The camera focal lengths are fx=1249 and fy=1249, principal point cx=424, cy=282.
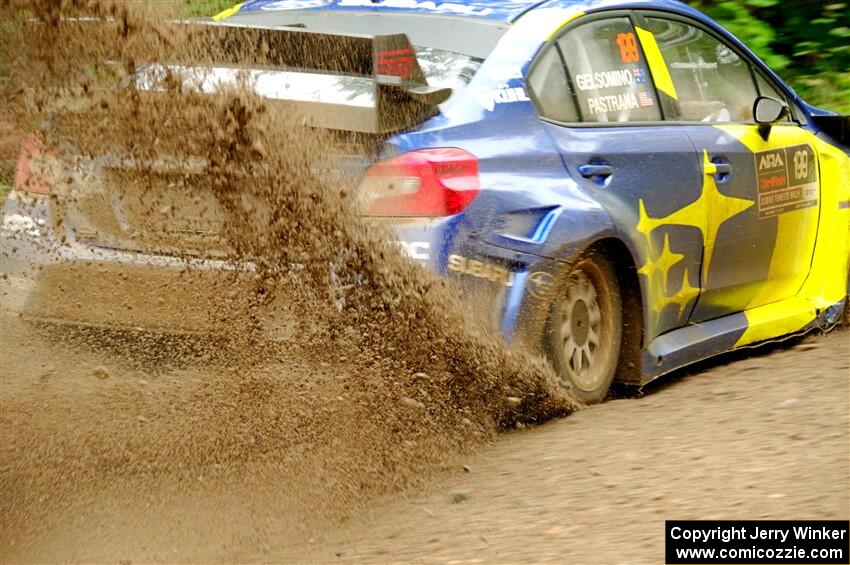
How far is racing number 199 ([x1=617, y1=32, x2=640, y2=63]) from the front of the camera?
5.61 m

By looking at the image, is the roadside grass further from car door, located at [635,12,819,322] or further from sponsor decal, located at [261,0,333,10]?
car door, located at [635,12,819,322]

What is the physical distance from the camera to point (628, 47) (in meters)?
5.66

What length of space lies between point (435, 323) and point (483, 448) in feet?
1.81

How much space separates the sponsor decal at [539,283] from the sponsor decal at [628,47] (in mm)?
1286

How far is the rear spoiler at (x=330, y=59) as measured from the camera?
4.33 metres

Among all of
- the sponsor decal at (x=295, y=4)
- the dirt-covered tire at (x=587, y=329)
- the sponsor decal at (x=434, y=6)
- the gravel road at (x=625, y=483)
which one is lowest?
the gravel road at (x=625, y=483)

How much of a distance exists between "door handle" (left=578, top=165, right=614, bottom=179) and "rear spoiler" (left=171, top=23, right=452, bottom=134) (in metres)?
0.96

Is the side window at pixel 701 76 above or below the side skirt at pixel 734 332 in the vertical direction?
above

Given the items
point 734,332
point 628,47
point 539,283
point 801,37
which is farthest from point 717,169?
point 801,37

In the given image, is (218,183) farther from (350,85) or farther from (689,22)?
(689,22)

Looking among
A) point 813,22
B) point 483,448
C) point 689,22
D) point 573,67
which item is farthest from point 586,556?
point 813,22

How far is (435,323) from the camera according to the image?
4.61 metres

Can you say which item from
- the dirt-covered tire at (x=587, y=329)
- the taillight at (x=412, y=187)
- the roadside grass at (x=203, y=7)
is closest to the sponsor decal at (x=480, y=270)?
the taillight at (x=412, y=187)

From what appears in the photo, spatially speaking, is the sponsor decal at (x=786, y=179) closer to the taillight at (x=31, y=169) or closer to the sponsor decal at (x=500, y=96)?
the sponsor decal at (x=500, y=96)
